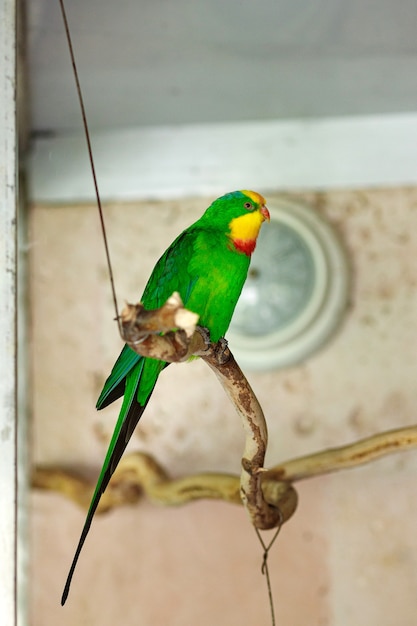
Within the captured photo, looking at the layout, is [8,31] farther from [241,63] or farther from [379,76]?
[379,76]

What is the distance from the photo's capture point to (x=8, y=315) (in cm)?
105

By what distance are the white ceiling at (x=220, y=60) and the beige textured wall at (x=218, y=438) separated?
0.88 feet

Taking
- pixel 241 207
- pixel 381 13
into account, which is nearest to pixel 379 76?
pixel 381 13

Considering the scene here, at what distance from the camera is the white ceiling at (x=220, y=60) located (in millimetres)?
1540

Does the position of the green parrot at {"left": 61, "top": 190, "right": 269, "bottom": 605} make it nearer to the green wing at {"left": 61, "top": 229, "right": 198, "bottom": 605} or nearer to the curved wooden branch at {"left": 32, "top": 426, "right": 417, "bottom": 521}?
the green wing at {"left": 61, "top": 229, "right": 198, "bottom": 605}

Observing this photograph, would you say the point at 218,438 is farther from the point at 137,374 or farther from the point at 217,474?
the point at 137,374

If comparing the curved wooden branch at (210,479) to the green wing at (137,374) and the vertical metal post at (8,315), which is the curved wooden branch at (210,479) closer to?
the green wing at (137,374)

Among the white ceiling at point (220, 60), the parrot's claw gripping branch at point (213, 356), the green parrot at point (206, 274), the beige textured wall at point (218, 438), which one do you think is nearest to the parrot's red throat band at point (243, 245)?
the green parrot at point (206, 274)

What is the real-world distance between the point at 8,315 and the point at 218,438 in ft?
3.49

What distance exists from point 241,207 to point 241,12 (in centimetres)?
60

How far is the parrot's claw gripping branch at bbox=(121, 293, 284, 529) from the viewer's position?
77cm

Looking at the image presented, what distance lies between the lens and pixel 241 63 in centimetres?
175

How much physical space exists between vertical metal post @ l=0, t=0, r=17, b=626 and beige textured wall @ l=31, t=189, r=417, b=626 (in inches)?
39.0

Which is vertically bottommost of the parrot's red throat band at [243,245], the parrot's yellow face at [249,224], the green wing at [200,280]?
the green wing at [200,280]
